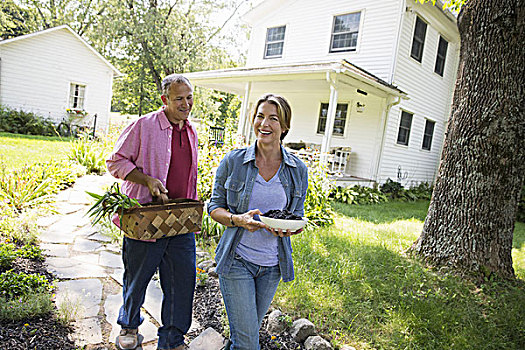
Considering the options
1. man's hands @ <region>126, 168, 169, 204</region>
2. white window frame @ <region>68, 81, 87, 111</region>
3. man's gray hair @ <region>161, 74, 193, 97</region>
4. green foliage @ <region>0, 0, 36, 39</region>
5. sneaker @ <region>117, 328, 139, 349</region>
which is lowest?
sneaker @ <region>117, 328, 139, 349</region>

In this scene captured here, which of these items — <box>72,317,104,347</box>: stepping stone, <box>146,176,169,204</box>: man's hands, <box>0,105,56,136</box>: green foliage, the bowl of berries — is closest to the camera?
the bowl of berries

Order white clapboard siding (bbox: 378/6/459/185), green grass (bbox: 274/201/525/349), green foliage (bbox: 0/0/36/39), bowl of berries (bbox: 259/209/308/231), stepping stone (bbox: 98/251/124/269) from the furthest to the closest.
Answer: green foliage (bbox: 0/0/36/39)
white clapboard siding (bbox: 378/6/459/185)
stepping stone (bbox: 98/251/124/269)
green grass (bbox: 274/201/525/349)
bowl of berries (bbox: 259/209/308/231)

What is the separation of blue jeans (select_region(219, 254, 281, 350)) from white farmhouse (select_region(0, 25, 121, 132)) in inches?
560

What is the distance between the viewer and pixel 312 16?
12344 millimetres

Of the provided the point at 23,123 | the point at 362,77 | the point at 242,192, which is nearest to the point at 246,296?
the point at 242,192

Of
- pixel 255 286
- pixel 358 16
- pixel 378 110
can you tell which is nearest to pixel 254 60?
pixel 358 16

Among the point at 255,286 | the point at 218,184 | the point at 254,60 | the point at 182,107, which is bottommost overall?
the point at 255,286

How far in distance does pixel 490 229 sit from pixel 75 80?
1745 centimetres

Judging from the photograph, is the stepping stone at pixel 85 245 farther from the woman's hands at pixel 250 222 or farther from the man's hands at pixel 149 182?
the woman's hands at pixel 250 222

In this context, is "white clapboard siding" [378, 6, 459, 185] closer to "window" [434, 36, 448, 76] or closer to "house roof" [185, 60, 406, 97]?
"window" [434, 36, 448, 76]

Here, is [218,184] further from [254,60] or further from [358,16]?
[254,60]

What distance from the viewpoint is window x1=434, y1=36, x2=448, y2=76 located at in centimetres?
1264

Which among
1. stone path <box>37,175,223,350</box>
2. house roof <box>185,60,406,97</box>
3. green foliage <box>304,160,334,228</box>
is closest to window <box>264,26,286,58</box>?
house roof <box>185,60,406,97</box>

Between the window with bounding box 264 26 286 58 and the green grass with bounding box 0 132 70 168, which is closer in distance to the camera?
the green grass with bounding box 0 132 70 168
